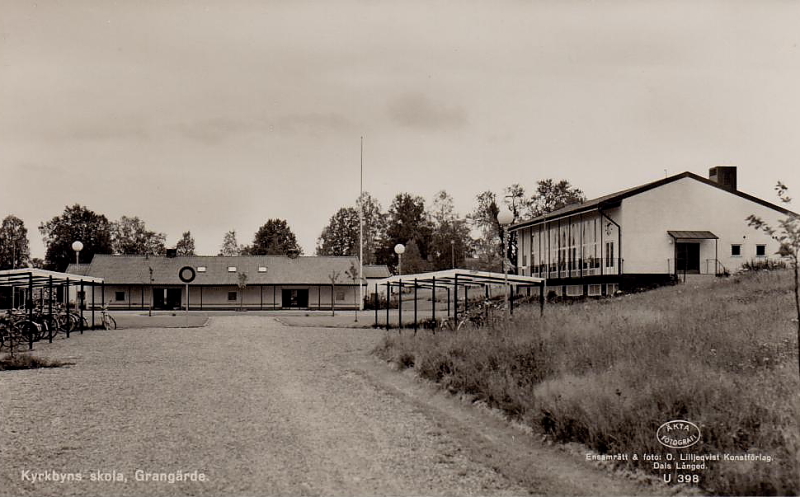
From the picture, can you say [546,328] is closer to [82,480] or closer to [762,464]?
[762,464]

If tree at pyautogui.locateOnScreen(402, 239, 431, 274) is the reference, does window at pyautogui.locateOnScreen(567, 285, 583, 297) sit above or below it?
below

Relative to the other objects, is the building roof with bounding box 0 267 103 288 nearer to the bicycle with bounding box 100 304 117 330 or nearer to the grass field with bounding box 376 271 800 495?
the bicycle with bounding box 100 304 117 330

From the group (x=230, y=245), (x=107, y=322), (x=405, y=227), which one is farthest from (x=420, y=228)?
(x=107, y=322)

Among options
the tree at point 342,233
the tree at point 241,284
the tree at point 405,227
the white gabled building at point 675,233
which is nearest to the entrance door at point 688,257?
the white gabled building at point 675,233

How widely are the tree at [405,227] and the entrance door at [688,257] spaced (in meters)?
54.3

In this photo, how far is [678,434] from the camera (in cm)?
720

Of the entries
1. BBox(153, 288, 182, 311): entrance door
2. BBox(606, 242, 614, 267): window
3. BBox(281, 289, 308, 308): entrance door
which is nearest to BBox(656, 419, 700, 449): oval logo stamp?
BBox(606, 242, 614, 267): window

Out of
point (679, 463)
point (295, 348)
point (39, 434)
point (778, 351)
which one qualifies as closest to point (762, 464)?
point (679, 463)

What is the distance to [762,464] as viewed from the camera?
20.4 ft

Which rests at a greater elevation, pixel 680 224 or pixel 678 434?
pixel 680 224

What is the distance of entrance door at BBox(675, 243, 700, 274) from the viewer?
33.2 m

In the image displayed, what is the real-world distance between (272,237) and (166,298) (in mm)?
39446

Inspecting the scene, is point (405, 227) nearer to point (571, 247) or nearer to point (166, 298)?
point (166, 298)

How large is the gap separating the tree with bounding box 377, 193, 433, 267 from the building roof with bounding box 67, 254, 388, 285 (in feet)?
97.1
